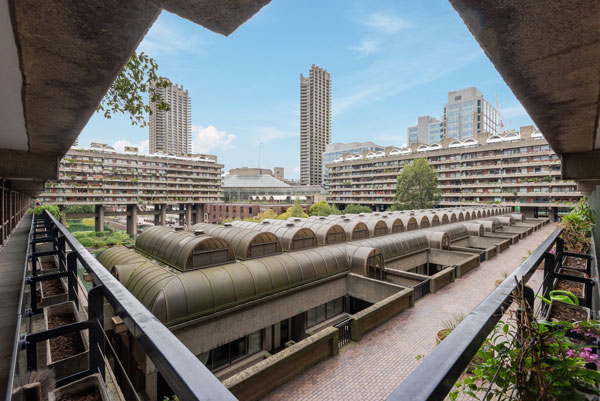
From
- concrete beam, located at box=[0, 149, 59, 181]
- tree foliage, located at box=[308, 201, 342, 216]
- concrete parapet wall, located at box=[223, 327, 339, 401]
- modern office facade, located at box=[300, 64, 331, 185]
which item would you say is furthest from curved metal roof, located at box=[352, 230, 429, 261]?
modern office facade, located at box=[300, 64, 331, 185]

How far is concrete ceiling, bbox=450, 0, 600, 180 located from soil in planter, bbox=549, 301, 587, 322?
296 cm

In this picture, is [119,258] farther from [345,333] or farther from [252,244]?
[345,333]

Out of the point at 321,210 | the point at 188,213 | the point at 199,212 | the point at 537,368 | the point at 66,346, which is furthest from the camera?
the point at 199,212

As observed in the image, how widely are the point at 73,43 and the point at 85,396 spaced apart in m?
3.03

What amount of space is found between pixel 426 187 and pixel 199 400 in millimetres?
83179

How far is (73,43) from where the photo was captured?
2299mm

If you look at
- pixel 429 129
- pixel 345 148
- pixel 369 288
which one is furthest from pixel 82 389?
pixel 429 129

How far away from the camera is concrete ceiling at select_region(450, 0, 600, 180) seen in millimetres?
1928

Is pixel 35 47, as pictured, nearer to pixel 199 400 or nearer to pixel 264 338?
pixel 199 400

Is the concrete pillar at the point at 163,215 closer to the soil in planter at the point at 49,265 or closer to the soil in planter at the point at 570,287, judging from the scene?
the soil in planter at the point at 49,265

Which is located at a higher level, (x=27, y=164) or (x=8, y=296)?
(x=27, y=164)

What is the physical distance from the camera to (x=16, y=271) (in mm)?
6906

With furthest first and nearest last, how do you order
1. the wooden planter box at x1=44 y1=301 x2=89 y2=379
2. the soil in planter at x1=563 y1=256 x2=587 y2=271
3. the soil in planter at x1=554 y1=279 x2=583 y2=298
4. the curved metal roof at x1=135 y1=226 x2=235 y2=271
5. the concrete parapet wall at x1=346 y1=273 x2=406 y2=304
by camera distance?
the concrete parapet wall at x1=346 y1=273 x2=406 y2=304 < the curved metal roof at x1=135 y1=226 x2=235 y2=271 < the soil in planter at x1=563 y1=256 x2=587 y2=271 < the soil in planter at x1=554 y1=279 x2=583 y2=298 < the wooden planter box at x1=44 y1=301 x2=89 y2=379

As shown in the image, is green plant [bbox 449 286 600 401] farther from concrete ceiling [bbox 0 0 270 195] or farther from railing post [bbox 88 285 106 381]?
concrete ceiling [bbox 0 0 270 195]
